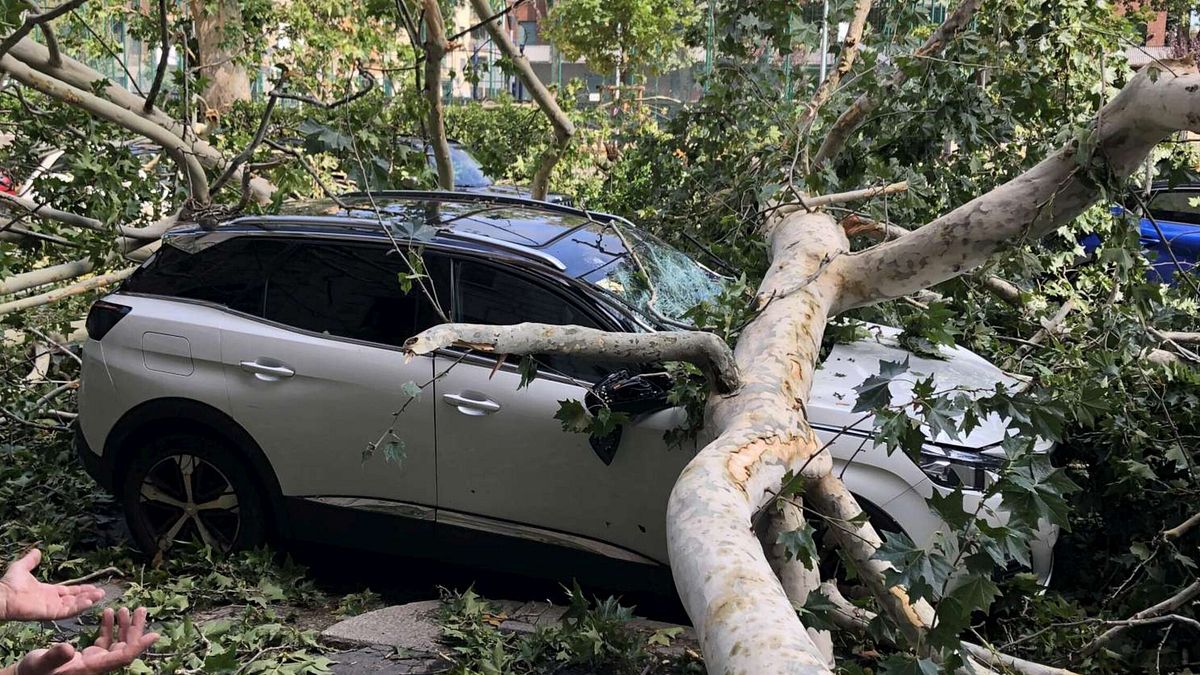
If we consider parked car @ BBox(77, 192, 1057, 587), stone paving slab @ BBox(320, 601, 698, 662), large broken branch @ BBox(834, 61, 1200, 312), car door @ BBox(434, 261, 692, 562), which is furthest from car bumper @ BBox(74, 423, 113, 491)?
large broken branch @ BBox(834, 61, 1200, 312)

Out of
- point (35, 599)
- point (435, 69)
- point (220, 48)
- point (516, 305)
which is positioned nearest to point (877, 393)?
point (516, 305)

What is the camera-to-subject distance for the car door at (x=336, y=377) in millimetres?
4582

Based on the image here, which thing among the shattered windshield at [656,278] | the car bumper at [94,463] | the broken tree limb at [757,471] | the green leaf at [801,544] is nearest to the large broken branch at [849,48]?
the shattered windshield at [656,278]

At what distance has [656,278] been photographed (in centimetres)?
500

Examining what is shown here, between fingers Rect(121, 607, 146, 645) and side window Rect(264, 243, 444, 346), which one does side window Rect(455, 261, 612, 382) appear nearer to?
side window Rect(264, 243, 444, 346)

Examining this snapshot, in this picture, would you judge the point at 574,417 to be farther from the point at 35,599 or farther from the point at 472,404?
the point at 35,599

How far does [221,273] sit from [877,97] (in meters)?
3.52

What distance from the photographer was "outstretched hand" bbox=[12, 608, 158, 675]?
2.35 m

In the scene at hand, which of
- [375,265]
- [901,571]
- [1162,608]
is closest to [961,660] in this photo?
[901,571]

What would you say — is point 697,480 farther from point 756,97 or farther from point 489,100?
point 489,100

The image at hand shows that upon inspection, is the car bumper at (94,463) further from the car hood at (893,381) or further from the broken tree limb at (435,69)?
the car hood at (893,381)

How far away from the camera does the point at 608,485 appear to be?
4.34 m

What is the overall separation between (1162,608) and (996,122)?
3.21 meters

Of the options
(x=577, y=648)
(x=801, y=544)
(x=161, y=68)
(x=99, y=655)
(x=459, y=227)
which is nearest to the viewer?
(x=99, y=655)
